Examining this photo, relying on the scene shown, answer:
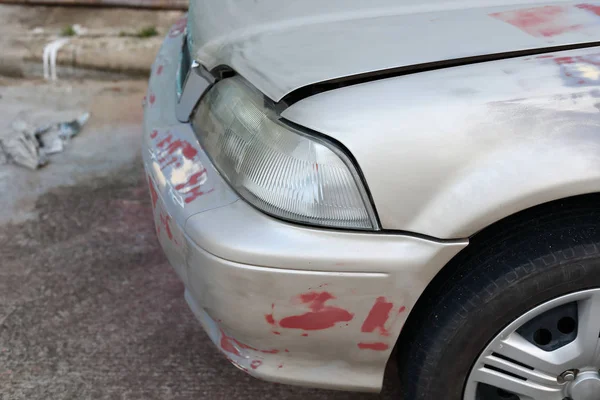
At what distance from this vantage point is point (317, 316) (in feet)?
4.59

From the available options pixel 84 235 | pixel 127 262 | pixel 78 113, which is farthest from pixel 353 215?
pixel 78 113

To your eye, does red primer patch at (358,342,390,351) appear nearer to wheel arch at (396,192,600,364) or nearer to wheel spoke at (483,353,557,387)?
wheel arch at (396,192,600,364)

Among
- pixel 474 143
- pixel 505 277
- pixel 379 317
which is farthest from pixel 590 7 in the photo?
pixel 379 317

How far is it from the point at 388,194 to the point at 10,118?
10.9 ft

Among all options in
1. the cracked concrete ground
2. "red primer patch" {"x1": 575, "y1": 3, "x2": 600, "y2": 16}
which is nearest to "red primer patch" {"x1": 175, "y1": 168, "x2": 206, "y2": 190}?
the cracked concrete ground

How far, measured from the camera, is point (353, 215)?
1.33 m

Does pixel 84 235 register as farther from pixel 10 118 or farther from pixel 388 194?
pixel 388 194

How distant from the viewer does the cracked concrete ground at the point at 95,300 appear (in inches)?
80.7

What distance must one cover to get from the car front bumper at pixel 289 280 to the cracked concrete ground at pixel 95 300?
0.54 m

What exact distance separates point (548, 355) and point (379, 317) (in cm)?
46

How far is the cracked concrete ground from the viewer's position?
2051mm

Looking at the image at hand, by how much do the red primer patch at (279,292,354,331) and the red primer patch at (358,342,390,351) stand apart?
0.11 meters

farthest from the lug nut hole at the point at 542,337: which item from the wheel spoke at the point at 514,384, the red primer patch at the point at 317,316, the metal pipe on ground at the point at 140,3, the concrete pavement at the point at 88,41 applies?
the metal pipe on ground at the point at 140,3

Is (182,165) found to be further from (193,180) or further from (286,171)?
(286,171)
